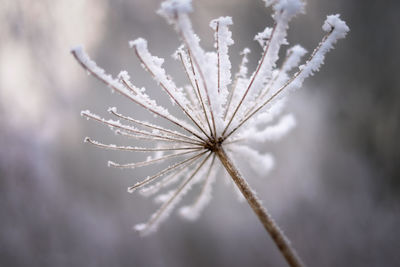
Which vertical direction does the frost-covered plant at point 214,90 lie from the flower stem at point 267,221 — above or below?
above

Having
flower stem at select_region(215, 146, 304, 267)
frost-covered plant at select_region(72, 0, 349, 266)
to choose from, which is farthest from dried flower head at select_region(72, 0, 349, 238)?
flower stem at select_region(215, 146, 304, 267)

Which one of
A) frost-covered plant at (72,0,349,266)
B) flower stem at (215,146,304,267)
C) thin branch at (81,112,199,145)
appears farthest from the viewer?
thin branch at (81,112,199,145)

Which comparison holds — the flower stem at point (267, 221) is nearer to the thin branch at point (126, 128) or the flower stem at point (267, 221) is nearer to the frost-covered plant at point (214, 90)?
the frost-covered plant at point (214, 90)

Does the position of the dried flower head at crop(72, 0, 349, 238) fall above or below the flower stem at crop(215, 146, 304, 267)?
above

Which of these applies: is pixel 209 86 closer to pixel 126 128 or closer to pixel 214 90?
pixel 214 90

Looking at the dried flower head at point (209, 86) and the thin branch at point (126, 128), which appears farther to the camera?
the thin branch at point (126, 128)

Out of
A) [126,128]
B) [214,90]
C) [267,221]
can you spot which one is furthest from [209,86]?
[267,221]

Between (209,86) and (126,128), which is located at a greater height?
(126,128)

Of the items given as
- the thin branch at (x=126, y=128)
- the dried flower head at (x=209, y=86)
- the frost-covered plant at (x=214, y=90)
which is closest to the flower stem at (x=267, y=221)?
the frost-covered plant at (x=214, y=90)

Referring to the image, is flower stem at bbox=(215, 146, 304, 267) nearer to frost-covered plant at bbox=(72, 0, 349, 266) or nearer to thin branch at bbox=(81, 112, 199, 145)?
frost-covered plant at bbox=(72, 0, 349, 266)
